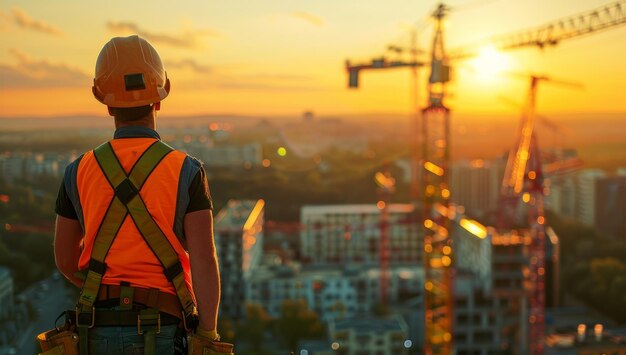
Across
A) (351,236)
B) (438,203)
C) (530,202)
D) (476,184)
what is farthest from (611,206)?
(476,184)

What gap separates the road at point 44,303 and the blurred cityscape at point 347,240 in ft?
0.07

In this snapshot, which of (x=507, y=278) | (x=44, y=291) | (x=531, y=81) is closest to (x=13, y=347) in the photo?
(x=44, y=291)

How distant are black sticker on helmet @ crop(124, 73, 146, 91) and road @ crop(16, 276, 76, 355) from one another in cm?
365

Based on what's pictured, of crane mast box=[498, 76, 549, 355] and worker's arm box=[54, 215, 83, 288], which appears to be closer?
worker's arm box=[54, 215, 83, 288]

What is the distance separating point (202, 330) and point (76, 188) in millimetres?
188

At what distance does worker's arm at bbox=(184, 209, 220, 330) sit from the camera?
2.63 ft

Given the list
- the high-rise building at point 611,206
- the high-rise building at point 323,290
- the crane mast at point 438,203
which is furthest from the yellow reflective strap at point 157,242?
the high-rise building at point 611,206

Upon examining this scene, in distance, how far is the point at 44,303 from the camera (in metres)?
5.39

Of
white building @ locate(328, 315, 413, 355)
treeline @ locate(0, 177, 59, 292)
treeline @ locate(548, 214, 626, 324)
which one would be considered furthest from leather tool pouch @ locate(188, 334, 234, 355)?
treeline @ locate(548, 214, 626, 324)

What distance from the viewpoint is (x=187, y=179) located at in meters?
0.79

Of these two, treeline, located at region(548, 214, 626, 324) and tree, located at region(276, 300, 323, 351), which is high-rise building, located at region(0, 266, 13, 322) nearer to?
tree, located at region(276, 300, 323, 351)

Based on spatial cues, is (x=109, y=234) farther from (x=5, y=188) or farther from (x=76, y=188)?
(x=5, y=188)

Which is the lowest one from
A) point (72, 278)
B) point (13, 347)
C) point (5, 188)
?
point (13, 347)

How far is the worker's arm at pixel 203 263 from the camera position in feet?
2.63
